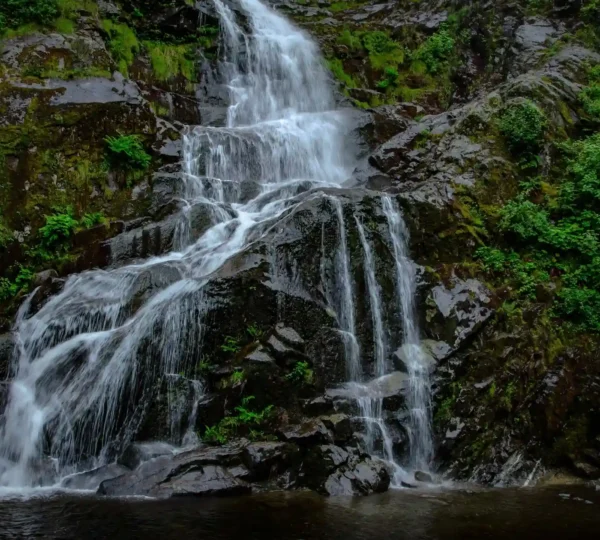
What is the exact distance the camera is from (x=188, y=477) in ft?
25.4

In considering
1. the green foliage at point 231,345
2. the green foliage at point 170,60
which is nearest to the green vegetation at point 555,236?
the green foliage at point 231,345

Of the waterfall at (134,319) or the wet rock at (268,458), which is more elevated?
the waterfall at (134,319)

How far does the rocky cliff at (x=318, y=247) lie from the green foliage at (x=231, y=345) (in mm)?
50

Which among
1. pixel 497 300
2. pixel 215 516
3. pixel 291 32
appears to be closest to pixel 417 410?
pixel 497 300

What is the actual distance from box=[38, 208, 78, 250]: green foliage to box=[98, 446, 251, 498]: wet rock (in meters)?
6.32

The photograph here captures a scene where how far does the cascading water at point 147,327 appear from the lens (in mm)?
8930

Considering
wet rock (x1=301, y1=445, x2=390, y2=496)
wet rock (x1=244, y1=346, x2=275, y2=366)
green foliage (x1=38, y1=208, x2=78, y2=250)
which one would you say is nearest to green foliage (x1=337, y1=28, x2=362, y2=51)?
green foliage (x1=38, y1=208, x2=78, y2=250)

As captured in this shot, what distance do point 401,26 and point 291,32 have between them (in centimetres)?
458

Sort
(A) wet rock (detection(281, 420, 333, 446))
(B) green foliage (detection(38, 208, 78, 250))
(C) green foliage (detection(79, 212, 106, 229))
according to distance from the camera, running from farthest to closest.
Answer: (C) green foliage (detection(79, 212, 106, 229))
(B) green foliage (detection(38, 208, 78, 250))
(A) wet rock (detection(281, 420, 333, 446))

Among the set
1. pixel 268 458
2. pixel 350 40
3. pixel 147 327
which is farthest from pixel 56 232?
pixel 350 40

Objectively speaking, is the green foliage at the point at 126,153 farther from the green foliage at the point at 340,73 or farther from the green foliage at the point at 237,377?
the green foliage at the point at 340,73

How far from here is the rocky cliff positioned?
917 cm

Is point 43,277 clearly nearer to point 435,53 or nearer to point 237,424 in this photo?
point 237,424

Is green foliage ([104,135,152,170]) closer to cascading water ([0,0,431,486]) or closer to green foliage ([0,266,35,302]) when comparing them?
cascading water ([0,0,431,486])
